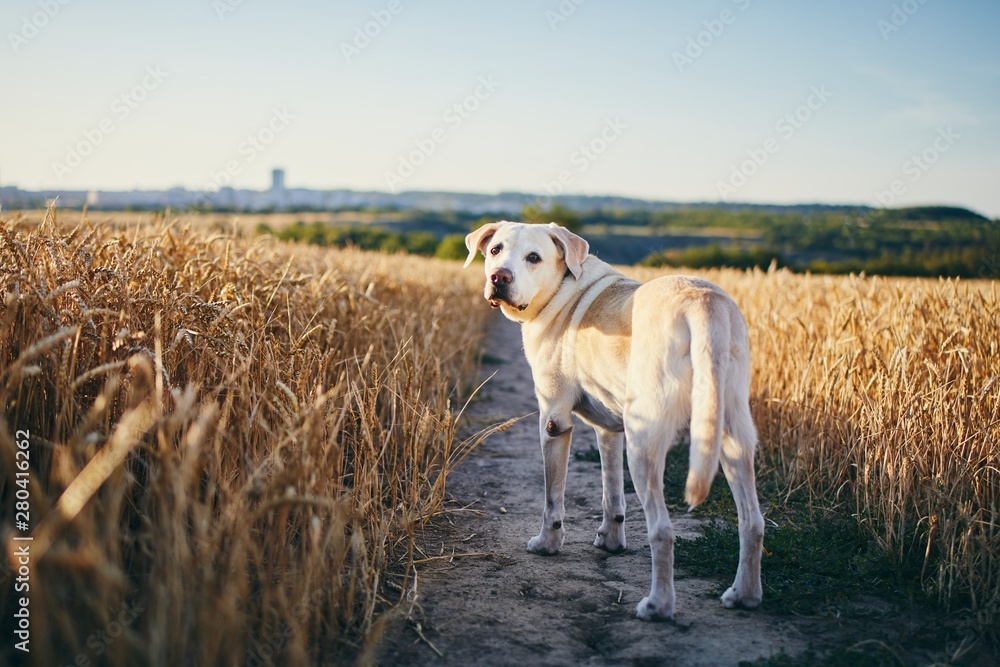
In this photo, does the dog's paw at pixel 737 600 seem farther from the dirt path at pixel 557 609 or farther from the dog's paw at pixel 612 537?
the dog's paw at pixel 612 537

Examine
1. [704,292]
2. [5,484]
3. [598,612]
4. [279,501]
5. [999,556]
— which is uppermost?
[704,292]

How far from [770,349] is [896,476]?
2.66 m

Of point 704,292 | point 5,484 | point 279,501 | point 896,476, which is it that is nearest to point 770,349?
point 896,476

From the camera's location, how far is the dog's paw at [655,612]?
3.12 meters

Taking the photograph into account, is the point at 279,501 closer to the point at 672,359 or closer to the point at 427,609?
the point at 427,609

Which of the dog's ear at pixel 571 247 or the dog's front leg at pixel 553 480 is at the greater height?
the dog's ear at pixel 571 247

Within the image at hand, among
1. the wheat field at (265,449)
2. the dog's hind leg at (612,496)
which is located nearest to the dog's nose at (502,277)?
the wheat field at (265,449)

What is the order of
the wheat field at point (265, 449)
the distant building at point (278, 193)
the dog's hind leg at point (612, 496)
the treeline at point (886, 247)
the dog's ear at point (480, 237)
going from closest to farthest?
the wheat field at point (265, 449)
the dog's hind leg at point (612, 496)
the dog's ear at point (480, 237)
the treeline at point (886, 247)
the distant building at point (278, 193)

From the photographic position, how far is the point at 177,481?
198 cm

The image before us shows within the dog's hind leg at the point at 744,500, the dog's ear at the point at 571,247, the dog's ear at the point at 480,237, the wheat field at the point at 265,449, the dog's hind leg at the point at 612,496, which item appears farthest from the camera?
the dog's ear at the point at 480,237

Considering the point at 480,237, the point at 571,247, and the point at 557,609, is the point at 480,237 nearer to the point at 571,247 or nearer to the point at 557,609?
the point at 571,247

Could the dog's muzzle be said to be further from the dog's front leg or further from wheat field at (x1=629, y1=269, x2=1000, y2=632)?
wheat field at (x1=629, y1=269, x2=1000, y2=632)

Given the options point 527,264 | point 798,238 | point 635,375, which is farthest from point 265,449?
point 798,238

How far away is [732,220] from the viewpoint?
10875 cm
